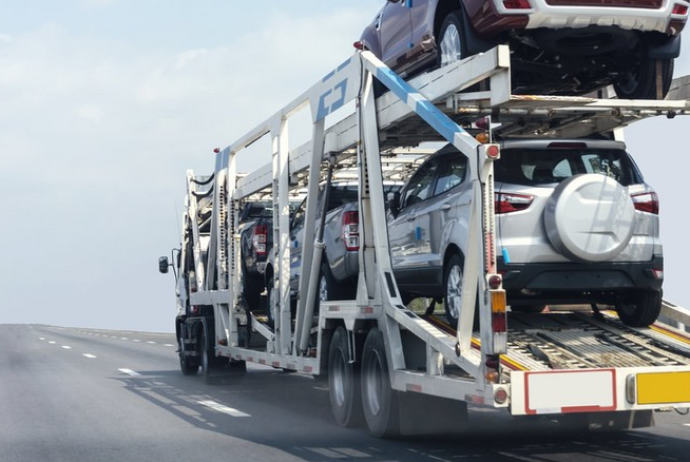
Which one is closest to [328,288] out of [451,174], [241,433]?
[241,433]

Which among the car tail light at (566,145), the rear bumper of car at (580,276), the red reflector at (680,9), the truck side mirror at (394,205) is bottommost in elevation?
the rear bumper of car at (580,276)

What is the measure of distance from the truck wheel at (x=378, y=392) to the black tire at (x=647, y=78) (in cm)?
314

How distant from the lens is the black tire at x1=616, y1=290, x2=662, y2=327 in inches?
378

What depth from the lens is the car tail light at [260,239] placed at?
15.4 metres

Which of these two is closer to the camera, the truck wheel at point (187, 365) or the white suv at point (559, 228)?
the white suv at point (559, 228)

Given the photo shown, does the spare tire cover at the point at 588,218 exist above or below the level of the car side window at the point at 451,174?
below

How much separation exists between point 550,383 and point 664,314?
9.12ft

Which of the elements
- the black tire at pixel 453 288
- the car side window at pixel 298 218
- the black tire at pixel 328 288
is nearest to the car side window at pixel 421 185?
the black tire at pixel 453 288

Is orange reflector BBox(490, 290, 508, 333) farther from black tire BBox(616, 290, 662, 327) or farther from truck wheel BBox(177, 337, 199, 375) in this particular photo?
truck wheel BBox(177, 337, 199, 375)

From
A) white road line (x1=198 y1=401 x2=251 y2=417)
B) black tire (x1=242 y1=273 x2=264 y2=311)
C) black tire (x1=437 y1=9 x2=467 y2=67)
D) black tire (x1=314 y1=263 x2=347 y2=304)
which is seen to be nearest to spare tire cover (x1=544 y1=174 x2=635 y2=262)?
black tire (x1=437 y1=9 x2=467 y2=67)

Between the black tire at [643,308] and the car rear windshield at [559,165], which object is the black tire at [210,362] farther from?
the car rear windshield at [559,165]

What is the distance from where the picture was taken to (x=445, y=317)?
9844 mm

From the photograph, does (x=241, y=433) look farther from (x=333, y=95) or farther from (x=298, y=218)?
(x=333, y=95)

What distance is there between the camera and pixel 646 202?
9.36 metres
